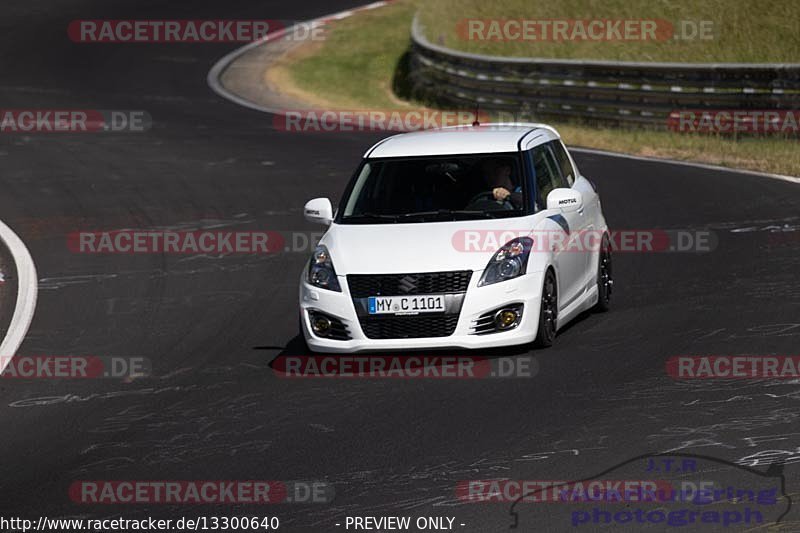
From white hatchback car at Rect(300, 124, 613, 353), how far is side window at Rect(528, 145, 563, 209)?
0.01m

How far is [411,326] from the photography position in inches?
415

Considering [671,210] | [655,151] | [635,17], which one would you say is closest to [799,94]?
[655,151]

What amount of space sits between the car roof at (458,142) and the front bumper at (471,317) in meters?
1.51

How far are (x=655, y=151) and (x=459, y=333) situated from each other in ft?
44.8

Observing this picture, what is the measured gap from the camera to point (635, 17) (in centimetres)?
3350

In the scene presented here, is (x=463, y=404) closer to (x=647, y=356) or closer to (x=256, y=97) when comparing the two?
(x=647, y=356)

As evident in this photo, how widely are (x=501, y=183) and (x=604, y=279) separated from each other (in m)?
1.50

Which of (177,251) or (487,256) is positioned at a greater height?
(487,256)

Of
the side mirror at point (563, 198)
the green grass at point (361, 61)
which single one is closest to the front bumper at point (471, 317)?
the side mirror at point (563, 198)

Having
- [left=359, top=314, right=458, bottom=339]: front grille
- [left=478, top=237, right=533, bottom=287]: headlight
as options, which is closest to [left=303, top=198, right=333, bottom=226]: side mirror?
[left=359, top=314, right=458, bottom=339]: front grille

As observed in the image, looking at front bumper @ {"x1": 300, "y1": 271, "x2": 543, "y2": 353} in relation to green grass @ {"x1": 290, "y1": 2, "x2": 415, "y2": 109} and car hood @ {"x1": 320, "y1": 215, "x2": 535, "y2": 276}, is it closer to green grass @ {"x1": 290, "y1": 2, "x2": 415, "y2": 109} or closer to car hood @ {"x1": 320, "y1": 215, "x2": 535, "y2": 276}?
car hood @ {"x1": 320, "y1": 215, "x2": 535, "y2": 276}

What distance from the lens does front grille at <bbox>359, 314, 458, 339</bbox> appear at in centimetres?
1052

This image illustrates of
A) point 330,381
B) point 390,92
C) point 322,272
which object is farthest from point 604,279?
point 390,92

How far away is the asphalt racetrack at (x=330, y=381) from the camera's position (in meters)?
7.99
